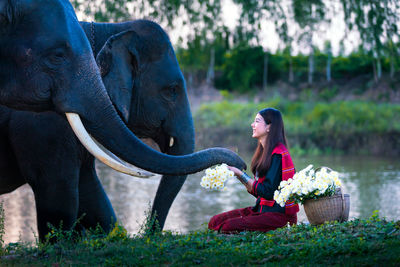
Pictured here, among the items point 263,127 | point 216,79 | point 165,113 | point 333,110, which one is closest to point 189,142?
point 165,113

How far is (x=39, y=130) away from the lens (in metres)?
6.21

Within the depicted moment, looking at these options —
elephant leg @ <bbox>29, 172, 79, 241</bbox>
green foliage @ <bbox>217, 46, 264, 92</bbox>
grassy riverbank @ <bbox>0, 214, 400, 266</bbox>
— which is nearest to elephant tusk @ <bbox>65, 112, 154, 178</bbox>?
grassy riverbank @ <bbox>0, 214, 400, 266</bbox>

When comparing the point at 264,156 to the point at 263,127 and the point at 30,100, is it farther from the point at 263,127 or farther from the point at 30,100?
the point at 30,100

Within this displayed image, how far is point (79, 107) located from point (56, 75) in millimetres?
318

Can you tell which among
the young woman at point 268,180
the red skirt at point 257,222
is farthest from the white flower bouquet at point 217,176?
the red skirt at point 257,222

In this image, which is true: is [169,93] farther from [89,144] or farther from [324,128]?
[324,128]

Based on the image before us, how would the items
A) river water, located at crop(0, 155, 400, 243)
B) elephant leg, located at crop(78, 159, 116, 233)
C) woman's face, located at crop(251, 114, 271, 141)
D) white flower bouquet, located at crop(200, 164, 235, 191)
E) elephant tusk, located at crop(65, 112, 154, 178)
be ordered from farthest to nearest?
1. river water, located at crop(0, 155, 400, 243)
2. elephant leg, located at crop(78, 159, 116, 233)
3. woman's face, located at crop(251, 114, 271, 141)
4. white flower bouquet, located at crop(200, 164, 235, 191)
5. elephant tusk, located at crop(65, 112, 154, 178)

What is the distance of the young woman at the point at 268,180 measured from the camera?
251 inches

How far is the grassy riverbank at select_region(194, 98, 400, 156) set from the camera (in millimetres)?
21859

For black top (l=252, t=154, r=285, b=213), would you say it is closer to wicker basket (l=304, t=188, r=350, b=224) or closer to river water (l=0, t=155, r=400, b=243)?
wicker basket (l=304, t=188, r=350, b=224)

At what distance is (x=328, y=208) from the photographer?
20.7 ft

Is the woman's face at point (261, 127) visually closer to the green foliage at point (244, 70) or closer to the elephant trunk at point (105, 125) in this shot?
the elephant trunk at point (105, 125)

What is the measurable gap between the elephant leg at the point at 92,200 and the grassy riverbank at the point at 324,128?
15.2 meters

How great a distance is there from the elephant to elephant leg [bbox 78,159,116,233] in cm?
1
